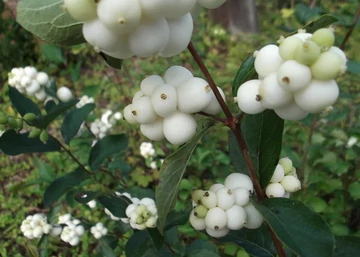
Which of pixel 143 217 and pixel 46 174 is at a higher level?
pixel 143 217

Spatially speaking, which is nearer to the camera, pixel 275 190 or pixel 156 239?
pixel 275 190

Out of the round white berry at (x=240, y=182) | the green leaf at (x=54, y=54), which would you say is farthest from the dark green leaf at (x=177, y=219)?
the green leaf at (x=54, y=54)

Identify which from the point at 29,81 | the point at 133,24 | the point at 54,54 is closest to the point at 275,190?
the point at 133,24

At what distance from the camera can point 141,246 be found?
3.67 ft

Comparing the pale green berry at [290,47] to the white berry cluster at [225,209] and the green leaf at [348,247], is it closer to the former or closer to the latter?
the white berry cluster at [225,209]

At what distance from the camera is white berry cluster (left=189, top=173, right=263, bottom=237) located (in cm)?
79

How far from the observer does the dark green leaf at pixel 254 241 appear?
99cm

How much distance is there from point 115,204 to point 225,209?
20.0 inches

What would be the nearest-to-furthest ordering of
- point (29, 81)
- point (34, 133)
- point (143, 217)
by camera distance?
point (143, 217) → point (34, 133) → point (29, 81)

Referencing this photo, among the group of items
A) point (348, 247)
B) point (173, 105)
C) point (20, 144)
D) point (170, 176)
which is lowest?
point (348, 247)

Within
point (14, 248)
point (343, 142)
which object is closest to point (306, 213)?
point (343, 142)

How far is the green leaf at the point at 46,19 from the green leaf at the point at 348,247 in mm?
741

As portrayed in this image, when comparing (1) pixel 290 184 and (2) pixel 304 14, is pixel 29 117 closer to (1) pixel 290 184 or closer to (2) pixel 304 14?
(1) pixel 290 184

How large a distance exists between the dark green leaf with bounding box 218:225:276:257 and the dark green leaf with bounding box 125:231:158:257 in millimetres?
260
